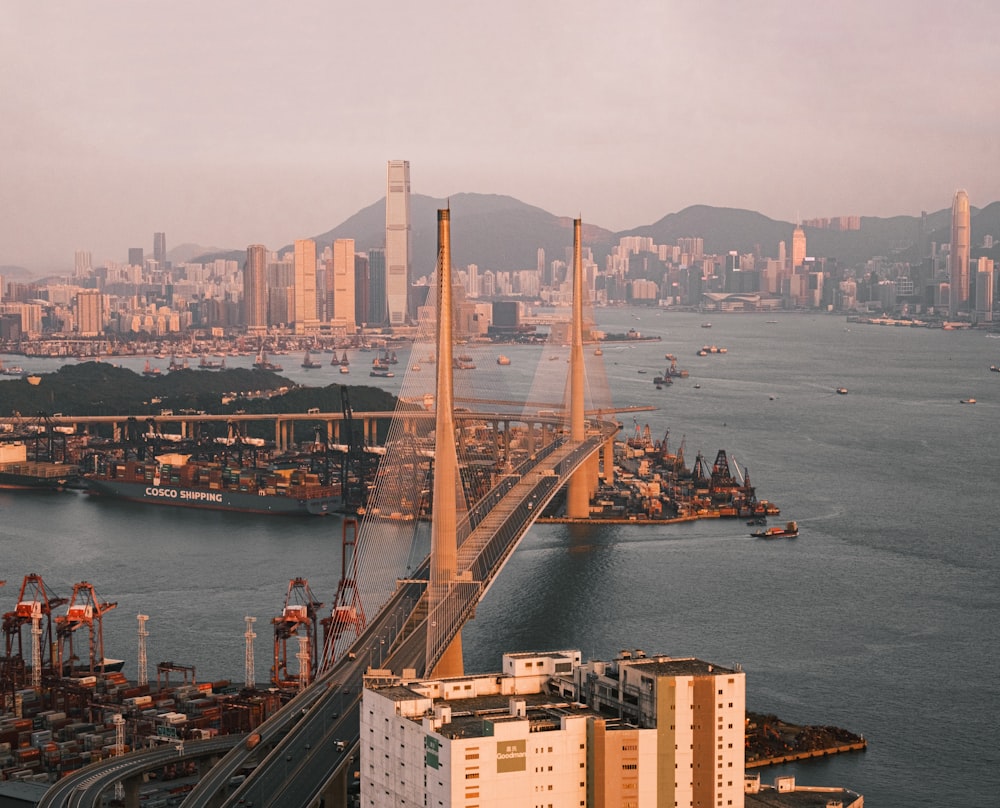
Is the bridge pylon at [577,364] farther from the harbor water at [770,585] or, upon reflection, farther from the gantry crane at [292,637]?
the gantry crane at [292,637]

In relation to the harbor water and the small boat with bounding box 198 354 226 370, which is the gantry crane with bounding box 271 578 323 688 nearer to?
the harbor water

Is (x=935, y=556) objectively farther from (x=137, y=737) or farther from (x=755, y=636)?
(x=137, y=737)

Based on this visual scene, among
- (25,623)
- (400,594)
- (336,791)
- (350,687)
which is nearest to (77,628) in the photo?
A: (25,623)

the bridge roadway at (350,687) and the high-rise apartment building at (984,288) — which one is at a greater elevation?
the high-rise apartment building at (984,288)

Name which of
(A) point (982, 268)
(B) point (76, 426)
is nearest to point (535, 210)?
(A) point (982, 268)

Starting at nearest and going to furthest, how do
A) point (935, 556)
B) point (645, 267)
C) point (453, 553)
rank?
point (453, 553)
point (935, 556)
point (645, 267)

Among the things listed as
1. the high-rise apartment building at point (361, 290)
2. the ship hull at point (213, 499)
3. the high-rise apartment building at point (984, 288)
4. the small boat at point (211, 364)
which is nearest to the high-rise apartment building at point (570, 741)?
the ship hull at point (213, 499)

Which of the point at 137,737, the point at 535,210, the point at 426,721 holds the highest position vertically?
the point at 535,210
